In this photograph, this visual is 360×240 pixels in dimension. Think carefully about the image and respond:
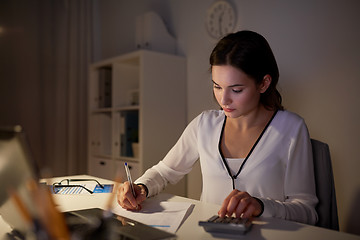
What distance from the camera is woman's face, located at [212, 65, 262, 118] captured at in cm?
124

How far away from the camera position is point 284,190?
4.05 ft

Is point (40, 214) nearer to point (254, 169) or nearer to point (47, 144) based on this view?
point (254, 169)

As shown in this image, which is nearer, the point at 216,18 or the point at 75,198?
the point at 75,198

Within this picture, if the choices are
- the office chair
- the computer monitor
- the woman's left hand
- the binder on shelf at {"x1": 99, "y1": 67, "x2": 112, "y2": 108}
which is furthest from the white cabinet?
the computer monitor

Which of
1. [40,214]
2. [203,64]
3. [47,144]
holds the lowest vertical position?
[47,144]

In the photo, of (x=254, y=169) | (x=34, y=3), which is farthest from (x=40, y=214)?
(x=34, y=3)

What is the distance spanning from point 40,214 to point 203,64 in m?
2.28

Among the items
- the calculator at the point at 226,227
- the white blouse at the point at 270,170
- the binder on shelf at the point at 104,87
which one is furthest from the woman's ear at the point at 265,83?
the binder on shelf at the point at 104,87

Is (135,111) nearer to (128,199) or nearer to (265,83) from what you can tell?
(265,83)

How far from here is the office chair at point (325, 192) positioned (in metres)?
1.17

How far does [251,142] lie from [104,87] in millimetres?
1912

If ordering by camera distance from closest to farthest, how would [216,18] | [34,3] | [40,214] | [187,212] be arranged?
[40,214] < [187,212] < [216,18] < [34,3]

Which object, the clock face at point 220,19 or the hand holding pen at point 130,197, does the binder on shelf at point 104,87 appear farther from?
the hand holding pen at point 130,197

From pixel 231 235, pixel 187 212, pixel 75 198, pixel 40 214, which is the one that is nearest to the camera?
pixel 40 214
